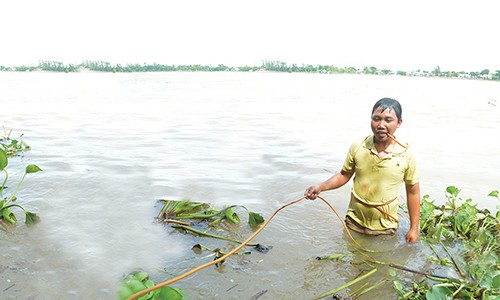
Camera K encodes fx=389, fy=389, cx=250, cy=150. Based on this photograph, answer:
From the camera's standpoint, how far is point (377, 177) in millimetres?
3338

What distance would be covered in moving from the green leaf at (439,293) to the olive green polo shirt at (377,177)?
1081 millimetres

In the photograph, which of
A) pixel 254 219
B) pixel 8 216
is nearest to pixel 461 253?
pixel 254 219

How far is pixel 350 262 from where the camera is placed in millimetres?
3191

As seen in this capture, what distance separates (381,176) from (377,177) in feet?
0.12

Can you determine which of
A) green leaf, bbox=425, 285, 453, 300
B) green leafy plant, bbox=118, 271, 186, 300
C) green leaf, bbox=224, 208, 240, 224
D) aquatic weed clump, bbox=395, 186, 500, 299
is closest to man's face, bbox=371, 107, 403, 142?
aquatic weed clump, bbox=395, 186, 500, 299

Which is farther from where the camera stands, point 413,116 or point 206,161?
point 413,116

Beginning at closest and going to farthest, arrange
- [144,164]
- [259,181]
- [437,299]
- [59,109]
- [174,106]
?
[437,299], [259,181], [144,164], [59,109], [174,106]

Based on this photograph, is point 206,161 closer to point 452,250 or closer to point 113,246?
point 113,246

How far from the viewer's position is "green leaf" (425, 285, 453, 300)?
7.63 feet

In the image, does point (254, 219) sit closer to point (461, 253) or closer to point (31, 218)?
point (461, 253)

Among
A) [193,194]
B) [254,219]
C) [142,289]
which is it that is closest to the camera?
[142,289]

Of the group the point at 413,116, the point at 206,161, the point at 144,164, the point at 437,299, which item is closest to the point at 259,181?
the point at 206,161

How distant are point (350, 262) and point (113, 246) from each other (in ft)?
6.51

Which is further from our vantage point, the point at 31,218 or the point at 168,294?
the point at 31,218
